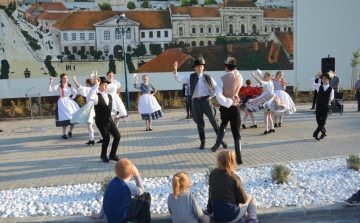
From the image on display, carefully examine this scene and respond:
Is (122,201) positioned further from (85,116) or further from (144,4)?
(144,4)

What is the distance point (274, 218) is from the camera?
14.3 feet

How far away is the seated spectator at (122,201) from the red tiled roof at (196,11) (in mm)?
19850

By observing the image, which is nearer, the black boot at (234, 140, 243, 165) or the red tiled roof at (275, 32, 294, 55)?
the black boot at (234, 140, 243, 165)

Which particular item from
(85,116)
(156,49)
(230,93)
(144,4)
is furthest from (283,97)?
(144,4)

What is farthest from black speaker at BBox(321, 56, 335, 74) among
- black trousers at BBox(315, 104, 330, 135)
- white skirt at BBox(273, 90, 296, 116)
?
black trousers at BBox(315, 104, 330, 135)

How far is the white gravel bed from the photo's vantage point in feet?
15.4

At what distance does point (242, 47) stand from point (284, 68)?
3446mm

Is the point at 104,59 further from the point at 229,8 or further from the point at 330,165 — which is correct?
the point at 330,165

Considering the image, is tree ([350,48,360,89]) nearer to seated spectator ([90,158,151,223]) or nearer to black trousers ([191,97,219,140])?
black trousers ([191,97,219,140])

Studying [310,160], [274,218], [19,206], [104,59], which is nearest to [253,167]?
[310,160]

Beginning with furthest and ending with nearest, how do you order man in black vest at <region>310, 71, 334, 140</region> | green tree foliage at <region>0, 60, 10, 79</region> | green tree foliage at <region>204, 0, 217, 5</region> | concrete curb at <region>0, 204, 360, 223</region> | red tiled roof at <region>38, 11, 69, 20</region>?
green tree foliage at <region>204, 0, 217, 5</region> → red tiled roof at <region>38, 11, 69, 20</region> → green tree foliage at <region>0, 60, 10, 79</region> → man in black vest at <region>310, 71, 334, 140</region> → concrete curb at <region>0, 204, 360, 223</region>

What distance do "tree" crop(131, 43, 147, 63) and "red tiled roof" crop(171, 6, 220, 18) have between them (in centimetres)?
314

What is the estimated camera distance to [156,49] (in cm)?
2212

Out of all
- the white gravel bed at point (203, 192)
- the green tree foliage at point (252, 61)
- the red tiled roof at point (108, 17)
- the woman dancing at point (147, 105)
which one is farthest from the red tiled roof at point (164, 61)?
the white gravel bed at point (203, 192)
